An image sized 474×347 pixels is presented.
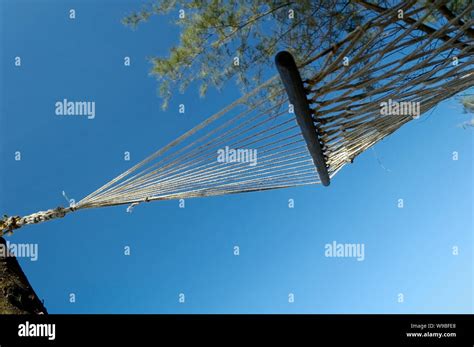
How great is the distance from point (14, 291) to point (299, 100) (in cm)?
122

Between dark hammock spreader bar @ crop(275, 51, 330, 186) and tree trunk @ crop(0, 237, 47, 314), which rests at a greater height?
dark hammock spreader bar @ crop(275, 51, 330, 186)

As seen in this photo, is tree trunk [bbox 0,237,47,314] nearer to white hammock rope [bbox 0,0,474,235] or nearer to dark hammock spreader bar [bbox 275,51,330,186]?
white hammock rope [bbox 0,0,474,235]

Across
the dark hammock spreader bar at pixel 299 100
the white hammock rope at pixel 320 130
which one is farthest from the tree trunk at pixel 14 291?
the dark hammock spreader bar at pixel 299 100

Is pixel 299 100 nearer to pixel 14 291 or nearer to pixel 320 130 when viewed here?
pixel 320 130

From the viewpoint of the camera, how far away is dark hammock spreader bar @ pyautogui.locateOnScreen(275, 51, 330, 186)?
128 cm

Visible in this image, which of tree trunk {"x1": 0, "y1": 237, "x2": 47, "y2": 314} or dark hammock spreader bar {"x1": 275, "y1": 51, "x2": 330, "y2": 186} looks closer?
dark hammock spreader bar {"x1": 275, "y1": 51, "x2": 330, "y2": 186}

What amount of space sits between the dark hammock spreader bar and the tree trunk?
1134 millimetres

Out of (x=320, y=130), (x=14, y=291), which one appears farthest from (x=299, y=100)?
(x=14, y=291)

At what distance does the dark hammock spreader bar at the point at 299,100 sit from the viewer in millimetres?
1277

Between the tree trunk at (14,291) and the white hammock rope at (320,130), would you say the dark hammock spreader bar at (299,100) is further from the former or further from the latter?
the tree trunk at (14,291)

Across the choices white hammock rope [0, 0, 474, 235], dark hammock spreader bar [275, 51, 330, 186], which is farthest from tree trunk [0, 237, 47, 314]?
dark hammock spreader bar [275, 51, 330, 186]
